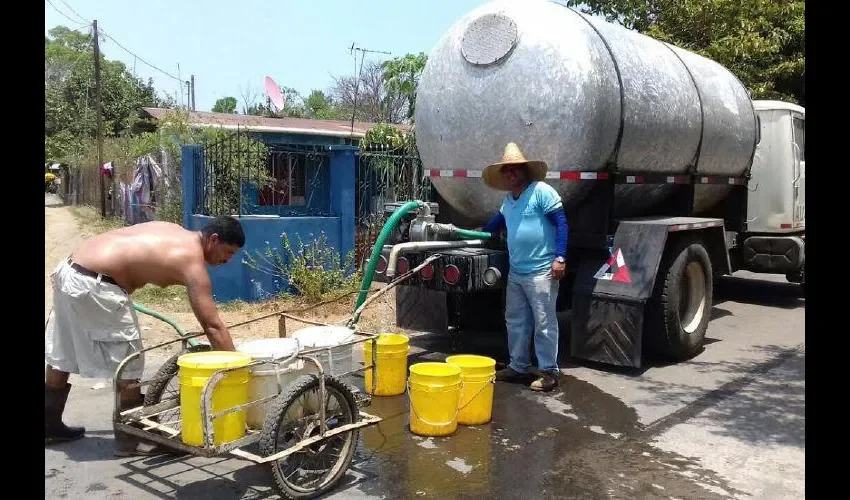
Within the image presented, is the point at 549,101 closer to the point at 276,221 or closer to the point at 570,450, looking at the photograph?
the point at 570,450

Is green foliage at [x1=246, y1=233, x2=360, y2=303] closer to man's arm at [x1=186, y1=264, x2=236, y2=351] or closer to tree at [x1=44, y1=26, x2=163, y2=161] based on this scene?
man's arm at [x1=186, y1=264, x2=236, y2=351]

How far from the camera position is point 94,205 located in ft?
84.1

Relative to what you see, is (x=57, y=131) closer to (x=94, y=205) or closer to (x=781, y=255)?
(x=94, y=205)

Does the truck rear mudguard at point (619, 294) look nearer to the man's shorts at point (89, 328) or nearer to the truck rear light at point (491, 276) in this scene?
the truck rear light at point (491, 276)

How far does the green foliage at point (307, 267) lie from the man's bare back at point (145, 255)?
13.7ft

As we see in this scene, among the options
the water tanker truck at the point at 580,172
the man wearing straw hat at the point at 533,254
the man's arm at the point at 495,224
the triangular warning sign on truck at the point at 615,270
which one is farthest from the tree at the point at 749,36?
the man wearing straw hat at the point at 533,254

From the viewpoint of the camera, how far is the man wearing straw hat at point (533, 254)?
A: 5.34m

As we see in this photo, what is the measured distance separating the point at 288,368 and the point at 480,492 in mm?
1210

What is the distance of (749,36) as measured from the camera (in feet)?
44.3

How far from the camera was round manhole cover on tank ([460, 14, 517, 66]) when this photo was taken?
5.74m

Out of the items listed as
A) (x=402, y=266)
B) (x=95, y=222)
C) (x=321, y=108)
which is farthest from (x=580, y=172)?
(x=321, y=108)

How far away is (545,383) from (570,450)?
3.61 feet
